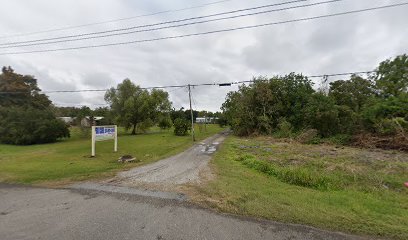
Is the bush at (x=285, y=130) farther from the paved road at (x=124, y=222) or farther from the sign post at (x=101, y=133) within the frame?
the paved road at (x=124, y=222)

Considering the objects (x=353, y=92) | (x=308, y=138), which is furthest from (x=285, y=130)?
(x=353, y=92)

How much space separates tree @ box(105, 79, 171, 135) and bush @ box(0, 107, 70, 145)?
8.63 m

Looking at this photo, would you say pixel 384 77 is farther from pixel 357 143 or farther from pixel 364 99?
pixel 357 143

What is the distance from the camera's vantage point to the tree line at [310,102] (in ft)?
67.6

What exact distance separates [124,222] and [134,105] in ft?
105

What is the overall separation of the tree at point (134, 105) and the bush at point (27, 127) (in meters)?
8.63

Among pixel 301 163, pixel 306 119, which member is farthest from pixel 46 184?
pixel 306 119

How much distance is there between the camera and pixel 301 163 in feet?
30.1

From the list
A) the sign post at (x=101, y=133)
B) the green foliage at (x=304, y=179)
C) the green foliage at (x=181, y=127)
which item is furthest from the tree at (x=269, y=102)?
the green foliage at (x=304, y=179)

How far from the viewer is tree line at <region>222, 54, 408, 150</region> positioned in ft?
67.6

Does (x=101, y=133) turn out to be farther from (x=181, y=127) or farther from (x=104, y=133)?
(x=181, y=127)

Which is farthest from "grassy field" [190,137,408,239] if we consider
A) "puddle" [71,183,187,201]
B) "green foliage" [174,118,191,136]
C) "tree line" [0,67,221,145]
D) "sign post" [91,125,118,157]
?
"tree line" [0,67,221,145]

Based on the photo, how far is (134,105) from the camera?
34.3 meters

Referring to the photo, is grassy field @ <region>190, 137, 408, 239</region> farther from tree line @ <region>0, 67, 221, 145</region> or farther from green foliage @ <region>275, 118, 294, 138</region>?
tree line @ <region>0, 67, 221, 145</region>
